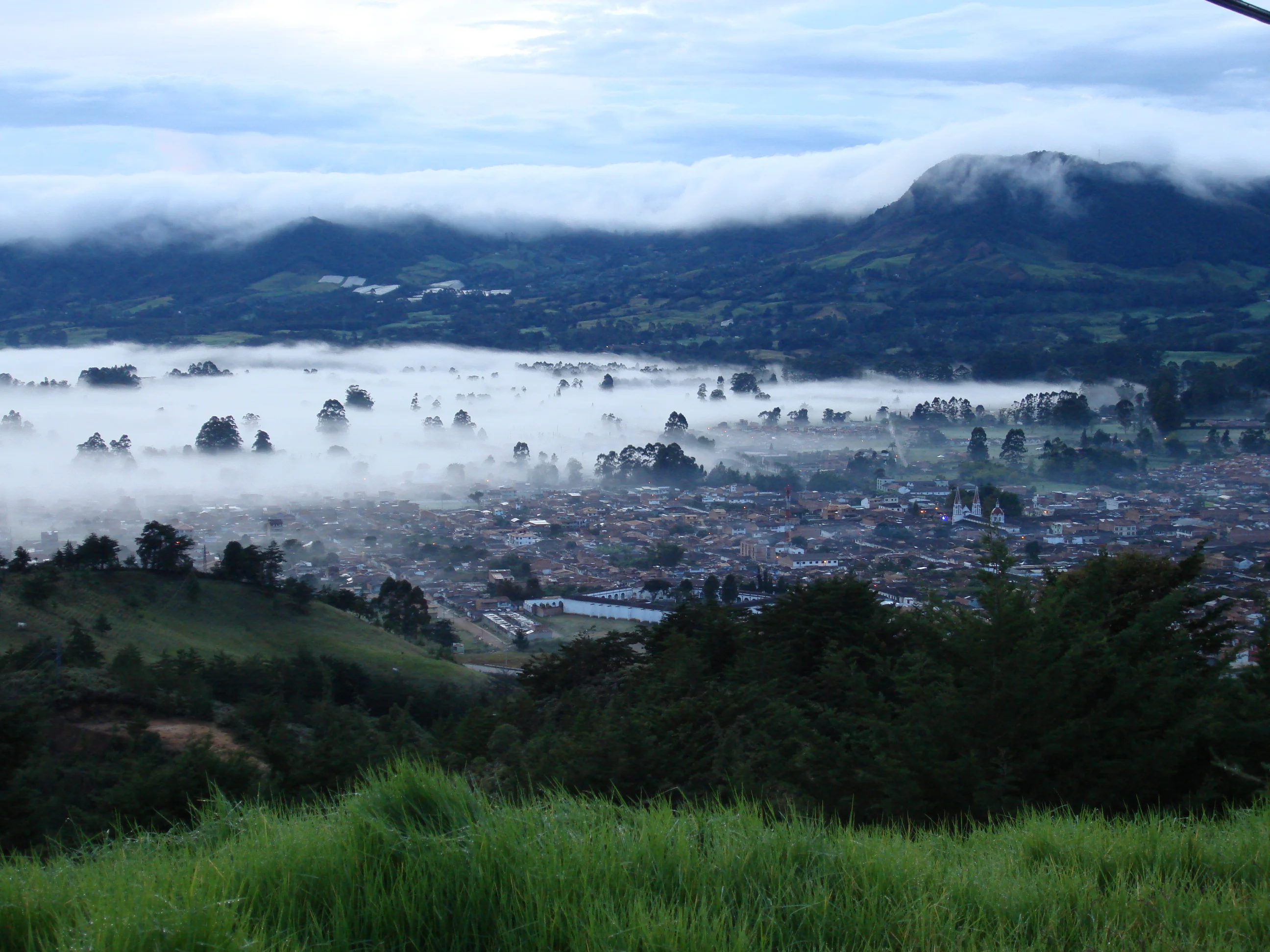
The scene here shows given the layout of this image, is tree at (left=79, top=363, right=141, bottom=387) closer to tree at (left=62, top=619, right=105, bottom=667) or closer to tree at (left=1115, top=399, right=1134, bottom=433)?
tree at (left=62, top=619, right=105, bottom=667)

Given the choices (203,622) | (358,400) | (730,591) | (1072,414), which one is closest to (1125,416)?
(1072,414)

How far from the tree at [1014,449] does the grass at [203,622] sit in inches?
1025

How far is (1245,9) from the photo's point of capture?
350 cm

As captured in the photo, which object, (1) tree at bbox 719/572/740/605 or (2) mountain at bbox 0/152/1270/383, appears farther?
(2) mountain at bbox 0/152/1270/383

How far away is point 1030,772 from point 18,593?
854 inches

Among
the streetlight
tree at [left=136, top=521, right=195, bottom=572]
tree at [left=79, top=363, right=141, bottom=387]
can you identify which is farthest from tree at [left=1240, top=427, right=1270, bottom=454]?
tree at [left=79, top=363, right=141, bottom=387]

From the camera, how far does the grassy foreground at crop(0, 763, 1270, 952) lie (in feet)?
7.77

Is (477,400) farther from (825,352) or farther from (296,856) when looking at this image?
(296,856)

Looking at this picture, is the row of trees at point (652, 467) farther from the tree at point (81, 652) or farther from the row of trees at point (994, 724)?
the row of trees at point (994, 724)

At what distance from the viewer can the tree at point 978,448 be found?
42469 millimetres

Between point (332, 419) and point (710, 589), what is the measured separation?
4204 cm

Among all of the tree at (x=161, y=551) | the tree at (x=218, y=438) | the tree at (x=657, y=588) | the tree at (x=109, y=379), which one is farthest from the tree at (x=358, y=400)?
the tree at (x=657, y=588)

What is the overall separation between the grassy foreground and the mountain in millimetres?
58688

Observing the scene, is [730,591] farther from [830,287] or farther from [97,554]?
[830,287]
